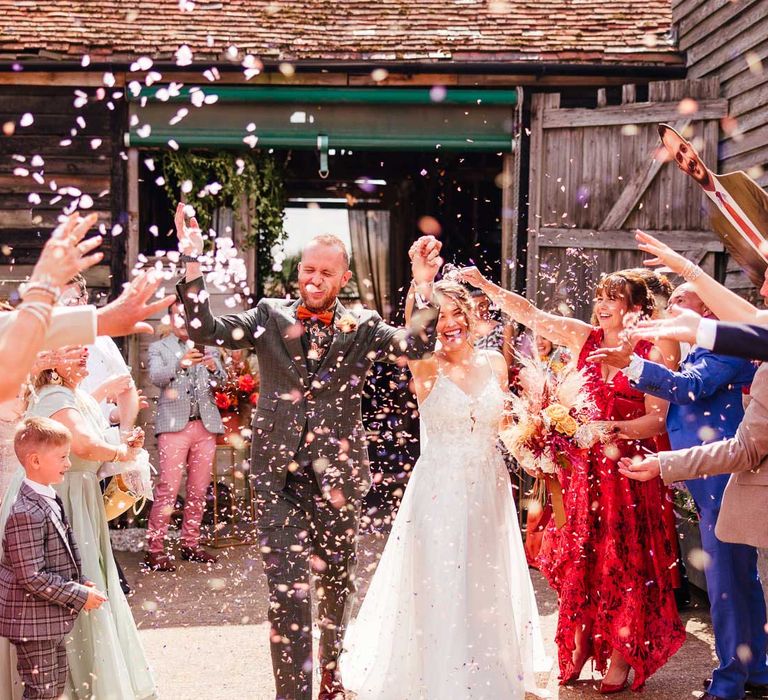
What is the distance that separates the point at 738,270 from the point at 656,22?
3.11m

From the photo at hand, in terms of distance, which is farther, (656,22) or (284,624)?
(656,22)

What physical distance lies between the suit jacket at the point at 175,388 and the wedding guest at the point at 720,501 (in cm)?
450

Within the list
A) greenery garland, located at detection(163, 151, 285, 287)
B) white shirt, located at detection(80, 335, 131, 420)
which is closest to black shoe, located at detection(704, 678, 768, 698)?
white shirt, located at detection(80, 335, 131, 420)

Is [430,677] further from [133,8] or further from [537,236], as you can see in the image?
[133,8]

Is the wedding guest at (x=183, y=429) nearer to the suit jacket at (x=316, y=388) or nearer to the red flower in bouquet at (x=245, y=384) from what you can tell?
the red flower in bouquet at (x=245, y=384)

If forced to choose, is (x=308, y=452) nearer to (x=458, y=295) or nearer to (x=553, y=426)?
(x=458, y=295)

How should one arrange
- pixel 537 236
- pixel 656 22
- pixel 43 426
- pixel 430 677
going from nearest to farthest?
1. pixel 43 426
2. pixel 430 677
3. pixel 537 236
4. pixel 656 22

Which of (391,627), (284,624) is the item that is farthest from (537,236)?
(284,624)

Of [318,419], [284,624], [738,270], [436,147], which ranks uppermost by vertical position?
[436,147]

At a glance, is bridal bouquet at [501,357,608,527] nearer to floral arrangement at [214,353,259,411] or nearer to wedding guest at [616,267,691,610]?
wedding guest at [616,267,691,610]

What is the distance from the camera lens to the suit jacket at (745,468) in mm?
4539

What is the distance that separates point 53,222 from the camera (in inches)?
396

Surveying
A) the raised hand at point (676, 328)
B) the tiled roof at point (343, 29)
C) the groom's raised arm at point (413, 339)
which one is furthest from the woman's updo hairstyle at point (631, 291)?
the tiled roof at point (343, 29)

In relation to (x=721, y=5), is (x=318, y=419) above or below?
below
